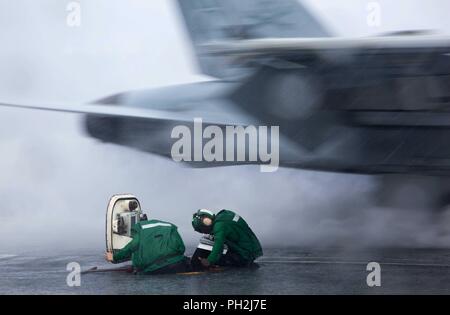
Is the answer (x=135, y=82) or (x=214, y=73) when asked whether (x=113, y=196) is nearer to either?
(x=135, y=82)

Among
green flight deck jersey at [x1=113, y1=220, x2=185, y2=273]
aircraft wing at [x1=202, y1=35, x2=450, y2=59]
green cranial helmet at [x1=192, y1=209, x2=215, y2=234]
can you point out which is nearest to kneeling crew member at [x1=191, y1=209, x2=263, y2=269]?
green cranial helmet at [x1=192, y1=209, x2=215, y2=234]

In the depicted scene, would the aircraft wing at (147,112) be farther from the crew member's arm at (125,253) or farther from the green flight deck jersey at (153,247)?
the crew member's arm at (125,253)

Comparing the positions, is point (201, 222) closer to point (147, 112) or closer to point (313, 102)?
point (147, 112)

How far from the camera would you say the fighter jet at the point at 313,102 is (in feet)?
9.90

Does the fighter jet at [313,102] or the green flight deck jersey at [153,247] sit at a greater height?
the fighter jet at [313,102]

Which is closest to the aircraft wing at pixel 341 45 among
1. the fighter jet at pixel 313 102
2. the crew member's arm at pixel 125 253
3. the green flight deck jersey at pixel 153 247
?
the fighter jet at pixel 313 102

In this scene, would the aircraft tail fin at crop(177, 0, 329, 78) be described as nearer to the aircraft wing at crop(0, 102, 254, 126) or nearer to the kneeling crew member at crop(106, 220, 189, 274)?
the aircraft wing at crop(0, 102, 254, 126)

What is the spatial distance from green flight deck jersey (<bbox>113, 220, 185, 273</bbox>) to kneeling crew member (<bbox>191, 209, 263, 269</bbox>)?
10cm

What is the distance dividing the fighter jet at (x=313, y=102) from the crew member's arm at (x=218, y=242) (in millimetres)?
318

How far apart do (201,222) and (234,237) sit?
6.9 inches

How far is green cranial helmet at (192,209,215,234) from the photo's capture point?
9.93ft

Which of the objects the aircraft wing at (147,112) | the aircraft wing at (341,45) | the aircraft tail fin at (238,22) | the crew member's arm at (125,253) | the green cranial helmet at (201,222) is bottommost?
the crew member's arm at (125,253)

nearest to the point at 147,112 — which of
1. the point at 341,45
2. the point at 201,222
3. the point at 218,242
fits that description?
the point at 201,222

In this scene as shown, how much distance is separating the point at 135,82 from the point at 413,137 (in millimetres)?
1392
